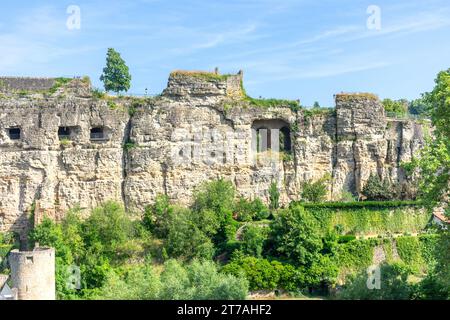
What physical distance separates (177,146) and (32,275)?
12098 mm

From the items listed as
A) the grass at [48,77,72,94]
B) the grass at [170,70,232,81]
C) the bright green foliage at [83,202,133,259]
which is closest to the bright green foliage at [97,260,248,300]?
the bright green foliage at [83,202,133,259]

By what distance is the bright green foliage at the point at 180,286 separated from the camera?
26.2 meters

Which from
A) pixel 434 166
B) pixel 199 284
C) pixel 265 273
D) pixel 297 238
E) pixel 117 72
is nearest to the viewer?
pixel 434 166

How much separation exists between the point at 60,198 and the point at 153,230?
5.32m

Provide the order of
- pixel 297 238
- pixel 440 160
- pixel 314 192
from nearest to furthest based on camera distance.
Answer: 1. pixel 440 160
2. pixel 297 238
3. pixel 314 192

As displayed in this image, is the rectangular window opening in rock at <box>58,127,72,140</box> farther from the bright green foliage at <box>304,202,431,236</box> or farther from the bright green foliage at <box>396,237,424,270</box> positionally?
the bright green foliage at <box>396,237,424,270</box>

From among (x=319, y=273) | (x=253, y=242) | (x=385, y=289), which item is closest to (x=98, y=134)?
(x=253, y=242)

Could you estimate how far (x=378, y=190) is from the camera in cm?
3712

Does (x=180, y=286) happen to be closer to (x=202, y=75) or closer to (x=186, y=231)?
(x=186, y=231)

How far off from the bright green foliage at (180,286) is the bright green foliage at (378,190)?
11093 millimetres

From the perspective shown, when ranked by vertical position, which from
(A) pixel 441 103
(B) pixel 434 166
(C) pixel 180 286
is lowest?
(C) pixel 180 286

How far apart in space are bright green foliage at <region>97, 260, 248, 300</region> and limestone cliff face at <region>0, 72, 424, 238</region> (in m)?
8.14

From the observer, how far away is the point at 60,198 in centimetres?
3694

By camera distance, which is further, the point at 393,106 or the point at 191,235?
the point at 393,106
